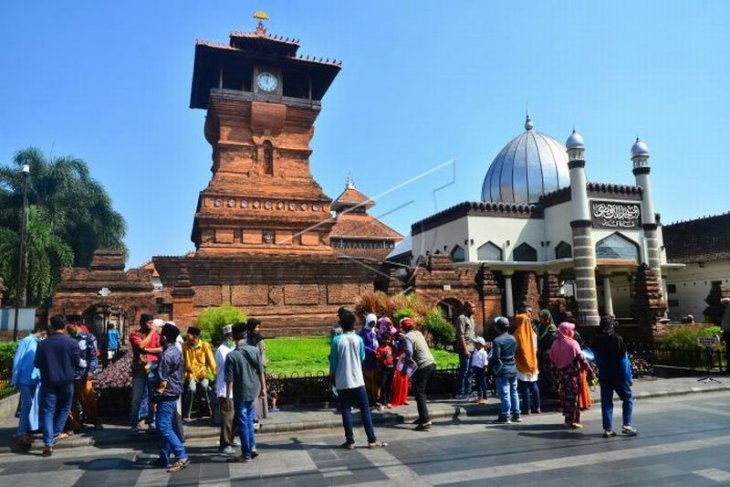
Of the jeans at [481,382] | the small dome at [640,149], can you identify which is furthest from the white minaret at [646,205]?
the jeans at [481,382]

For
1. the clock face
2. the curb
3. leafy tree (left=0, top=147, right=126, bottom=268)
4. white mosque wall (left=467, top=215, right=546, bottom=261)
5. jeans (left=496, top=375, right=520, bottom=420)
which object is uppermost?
the clock face

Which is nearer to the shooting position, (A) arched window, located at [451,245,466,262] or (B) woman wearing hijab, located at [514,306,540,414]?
(B) woman wearing hijab, located at [514,306,540,414]

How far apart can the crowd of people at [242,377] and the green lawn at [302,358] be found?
2748 millimetres

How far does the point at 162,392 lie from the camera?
5895 millimetres

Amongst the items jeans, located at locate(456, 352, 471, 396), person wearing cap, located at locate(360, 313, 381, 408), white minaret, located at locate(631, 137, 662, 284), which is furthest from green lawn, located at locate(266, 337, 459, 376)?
white minaret, located at locate(631, 137, 662, 284)

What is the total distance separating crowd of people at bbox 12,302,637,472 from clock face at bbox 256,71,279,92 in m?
20.8

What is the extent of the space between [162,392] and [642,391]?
8572mm

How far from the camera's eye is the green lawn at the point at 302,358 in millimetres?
11906

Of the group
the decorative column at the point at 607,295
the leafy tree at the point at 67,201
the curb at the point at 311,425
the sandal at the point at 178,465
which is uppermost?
the leafy tree at the point at 67,201

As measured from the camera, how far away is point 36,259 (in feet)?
89.2

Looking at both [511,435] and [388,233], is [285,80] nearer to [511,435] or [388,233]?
[388,233]

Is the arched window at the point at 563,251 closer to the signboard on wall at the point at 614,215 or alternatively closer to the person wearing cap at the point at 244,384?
the signboard on wall at the point at 614,215

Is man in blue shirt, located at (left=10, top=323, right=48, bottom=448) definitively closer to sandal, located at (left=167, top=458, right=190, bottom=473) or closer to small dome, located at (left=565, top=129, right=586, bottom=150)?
sandal, located at (left=167, top=458, right=190, bottom=473)

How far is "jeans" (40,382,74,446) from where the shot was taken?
6594 mm
